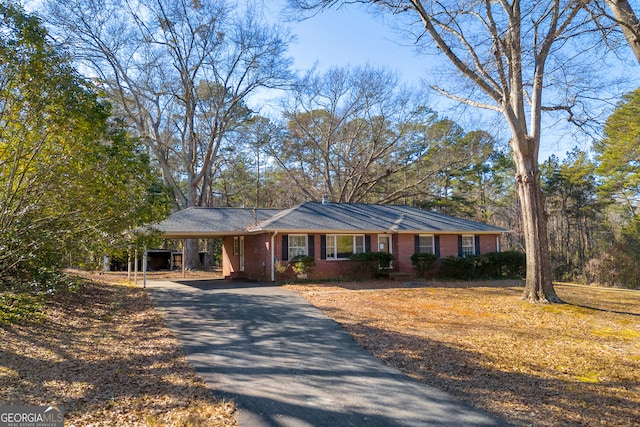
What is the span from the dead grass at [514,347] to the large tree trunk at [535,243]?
1.98ft

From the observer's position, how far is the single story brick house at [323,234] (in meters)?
17.3

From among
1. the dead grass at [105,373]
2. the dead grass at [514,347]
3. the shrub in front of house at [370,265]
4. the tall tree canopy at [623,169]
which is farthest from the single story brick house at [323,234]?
the tall tree canopy at [623,169]

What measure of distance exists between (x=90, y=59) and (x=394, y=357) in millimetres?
21797

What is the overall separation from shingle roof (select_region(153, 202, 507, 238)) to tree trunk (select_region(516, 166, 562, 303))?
7.30m

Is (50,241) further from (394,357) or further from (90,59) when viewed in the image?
(90,59)

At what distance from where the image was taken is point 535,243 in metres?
12.0

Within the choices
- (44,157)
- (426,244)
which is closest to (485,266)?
(426,244)

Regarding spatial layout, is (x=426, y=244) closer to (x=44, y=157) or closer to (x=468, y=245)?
(x=468, y=245)

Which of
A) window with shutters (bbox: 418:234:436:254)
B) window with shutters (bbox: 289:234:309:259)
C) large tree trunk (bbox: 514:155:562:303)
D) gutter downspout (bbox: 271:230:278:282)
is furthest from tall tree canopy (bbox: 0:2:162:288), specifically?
window with shutters (bbox: 418:234:436:254)

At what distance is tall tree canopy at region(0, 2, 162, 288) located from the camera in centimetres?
691

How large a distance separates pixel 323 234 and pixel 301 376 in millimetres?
12752

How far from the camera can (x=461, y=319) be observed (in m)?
9.73

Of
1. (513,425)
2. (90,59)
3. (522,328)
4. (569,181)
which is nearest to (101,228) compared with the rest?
(513,425)

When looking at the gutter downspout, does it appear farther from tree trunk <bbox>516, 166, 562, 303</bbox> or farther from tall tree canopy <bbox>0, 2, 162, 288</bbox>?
tree trunk <bbox>516, 166, 562, 303</bbox>
